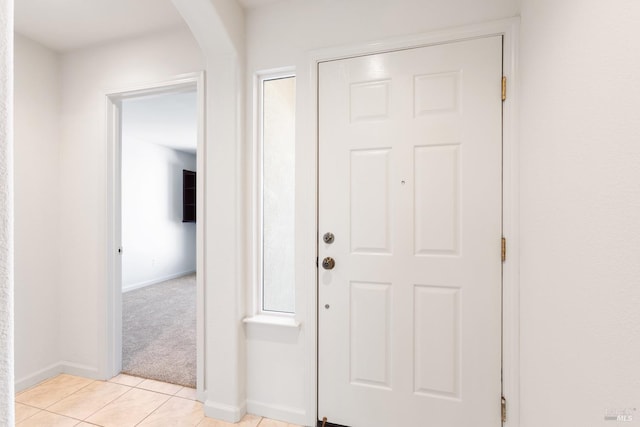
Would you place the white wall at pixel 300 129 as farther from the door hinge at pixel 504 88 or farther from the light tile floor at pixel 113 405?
the door hinge at pixel 504 88

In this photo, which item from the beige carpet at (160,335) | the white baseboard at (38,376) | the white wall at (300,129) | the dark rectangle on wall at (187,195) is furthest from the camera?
the dark rectangle on wall at (187,195)

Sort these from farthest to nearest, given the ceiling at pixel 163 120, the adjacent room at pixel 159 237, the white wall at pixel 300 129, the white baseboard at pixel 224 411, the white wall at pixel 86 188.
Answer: the ceiling at pixel 163 120 → the adjacent room at pixel 159 237 → the white wall at pixel 86 188 → the white baseboard at pixel 224 411 → the white wall at pixel 300 129

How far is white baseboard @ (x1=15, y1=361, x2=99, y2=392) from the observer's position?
2090 millimetres

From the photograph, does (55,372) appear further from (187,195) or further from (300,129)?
(187,195)

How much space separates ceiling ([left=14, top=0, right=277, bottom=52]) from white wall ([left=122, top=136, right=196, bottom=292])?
2.00 metres

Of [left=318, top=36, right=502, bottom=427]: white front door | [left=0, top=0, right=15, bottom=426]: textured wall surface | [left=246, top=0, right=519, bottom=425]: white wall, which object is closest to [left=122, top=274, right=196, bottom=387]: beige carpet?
[left=246, top=0, right=519, bottom=425]: white wall

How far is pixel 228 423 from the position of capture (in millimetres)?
1726

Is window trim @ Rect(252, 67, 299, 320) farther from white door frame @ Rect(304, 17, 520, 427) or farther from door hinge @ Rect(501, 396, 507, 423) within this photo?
door hinge @ Rect(501, 396, 507, 423)

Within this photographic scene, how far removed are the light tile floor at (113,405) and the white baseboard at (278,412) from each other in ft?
0.09

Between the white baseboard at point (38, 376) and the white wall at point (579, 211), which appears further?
the white baseboard at point (38, 376)

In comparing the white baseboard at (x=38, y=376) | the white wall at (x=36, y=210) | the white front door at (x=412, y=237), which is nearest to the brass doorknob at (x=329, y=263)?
the white front door at (x=412, y=237)

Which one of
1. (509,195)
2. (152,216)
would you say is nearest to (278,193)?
(509,195)

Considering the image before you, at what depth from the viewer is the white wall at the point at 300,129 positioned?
1622 millimetres

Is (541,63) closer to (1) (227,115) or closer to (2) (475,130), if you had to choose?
(2) (475,130)
